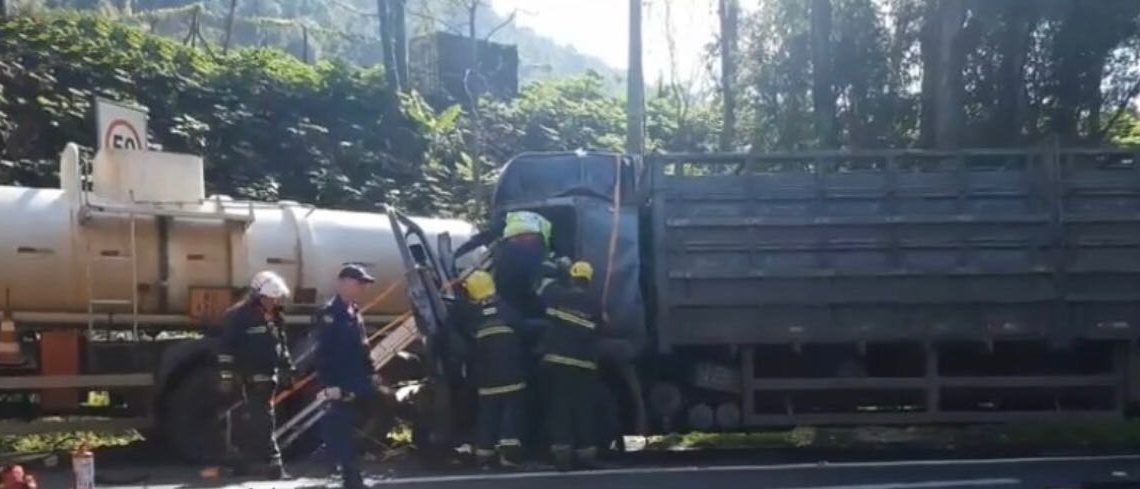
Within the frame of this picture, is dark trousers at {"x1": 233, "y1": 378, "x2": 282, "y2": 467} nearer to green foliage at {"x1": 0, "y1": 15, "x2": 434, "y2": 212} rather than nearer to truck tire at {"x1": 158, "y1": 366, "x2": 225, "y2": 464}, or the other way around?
truck tire at {"x1": 158, "y1": 366, "x2": 225, "y2": 464}

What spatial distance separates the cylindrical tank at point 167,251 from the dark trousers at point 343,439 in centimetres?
244

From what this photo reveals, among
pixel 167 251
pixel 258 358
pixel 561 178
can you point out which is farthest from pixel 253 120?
pixel 258 358

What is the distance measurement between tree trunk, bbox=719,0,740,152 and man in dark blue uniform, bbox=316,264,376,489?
14982 millimetres

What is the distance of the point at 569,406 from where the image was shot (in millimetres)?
10367

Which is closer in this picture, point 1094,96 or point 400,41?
point 1094,96

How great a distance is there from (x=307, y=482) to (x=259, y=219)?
9.35 ft

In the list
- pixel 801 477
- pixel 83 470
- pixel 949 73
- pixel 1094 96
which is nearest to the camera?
pixel 83 470

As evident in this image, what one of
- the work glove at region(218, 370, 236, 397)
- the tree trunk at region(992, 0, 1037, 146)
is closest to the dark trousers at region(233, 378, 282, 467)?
the work glove at region(218, 370, 236, 397)

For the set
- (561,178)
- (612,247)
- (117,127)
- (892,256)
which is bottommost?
(892,256)

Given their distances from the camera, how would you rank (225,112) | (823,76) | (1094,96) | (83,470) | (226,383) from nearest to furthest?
(83,470), (226,383), (1094,96), (823,76), (225,112)

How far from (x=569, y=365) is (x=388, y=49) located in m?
17.2

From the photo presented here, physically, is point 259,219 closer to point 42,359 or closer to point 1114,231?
point 42,359

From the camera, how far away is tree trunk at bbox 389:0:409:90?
2722 cm

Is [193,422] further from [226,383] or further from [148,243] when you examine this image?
[148,243]
